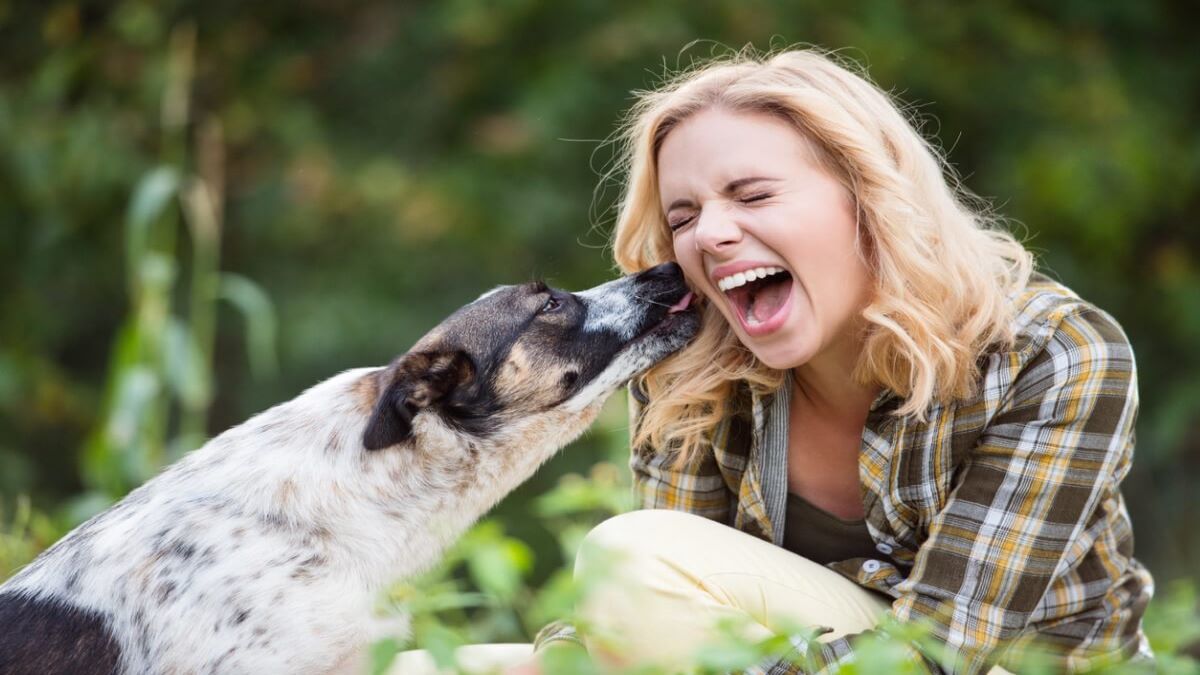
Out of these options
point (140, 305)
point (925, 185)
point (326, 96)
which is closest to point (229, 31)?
point (326, 96)

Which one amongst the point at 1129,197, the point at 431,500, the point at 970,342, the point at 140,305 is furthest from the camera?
the point at 1129,197

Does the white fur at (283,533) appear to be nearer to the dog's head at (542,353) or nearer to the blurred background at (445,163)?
the dog's head at (542,353)

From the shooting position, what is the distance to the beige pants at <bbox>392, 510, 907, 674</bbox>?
2.29m

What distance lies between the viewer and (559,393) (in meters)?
2.87

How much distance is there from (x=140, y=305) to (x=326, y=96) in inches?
157

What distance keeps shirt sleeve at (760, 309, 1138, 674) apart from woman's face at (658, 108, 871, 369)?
1.32 feet

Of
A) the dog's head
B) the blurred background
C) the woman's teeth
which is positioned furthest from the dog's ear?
the blurred background

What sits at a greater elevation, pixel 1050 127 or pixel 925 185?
pixel 925 185

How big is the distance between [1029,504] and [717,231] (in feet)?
2.50

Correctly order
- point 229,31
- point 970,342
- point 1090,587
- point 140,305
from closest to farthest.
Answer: point 970,342
point 1090,587
point 140,305
point 229,31

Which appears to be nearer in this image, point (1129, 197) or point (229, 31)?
point (1129, 197)

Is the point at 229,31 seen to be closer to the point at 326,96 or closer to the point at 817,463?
the point at 326,96

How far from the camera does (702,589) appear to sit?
237cm

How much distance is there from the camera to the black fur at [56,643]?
7.85 ft
